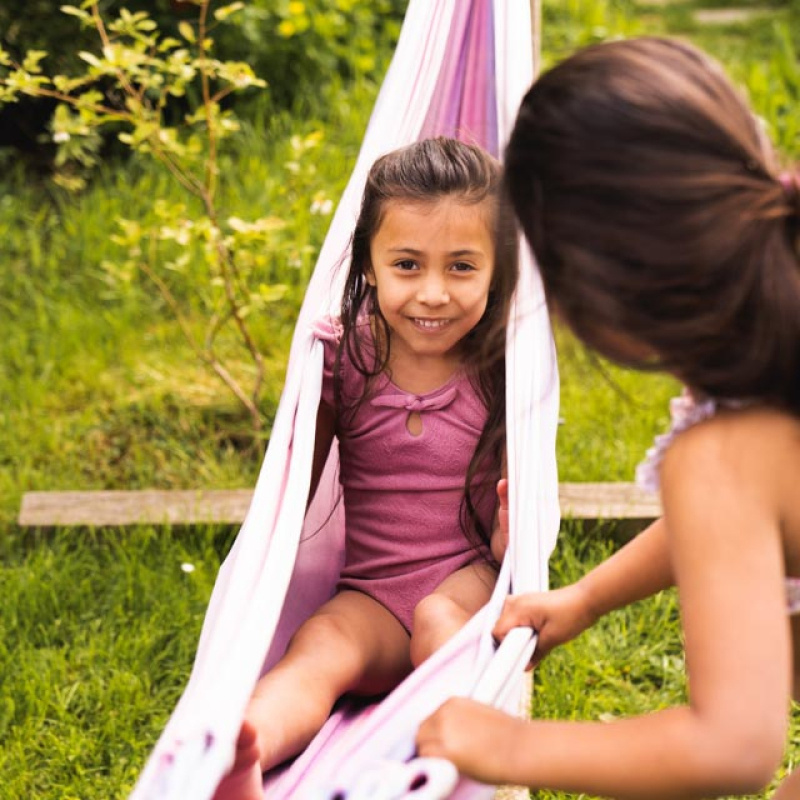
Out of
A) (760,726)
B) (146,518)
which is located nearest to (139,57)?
(146,518)

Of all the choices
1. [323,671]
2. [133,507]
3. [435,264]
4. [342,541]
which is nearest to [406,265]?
[435,264]

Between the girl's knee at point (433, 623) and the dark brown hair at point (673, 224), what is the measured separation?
2.27 ft

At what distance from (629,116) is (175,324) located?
8.40 feet

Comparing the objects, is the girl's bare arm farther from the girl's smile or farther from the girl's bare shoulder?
the girl's smile

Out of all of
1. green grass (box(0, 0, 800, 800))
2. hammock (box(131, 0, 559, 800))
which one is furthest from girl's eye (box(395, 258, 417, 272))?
green grass (box(0, 0, 800, 800))

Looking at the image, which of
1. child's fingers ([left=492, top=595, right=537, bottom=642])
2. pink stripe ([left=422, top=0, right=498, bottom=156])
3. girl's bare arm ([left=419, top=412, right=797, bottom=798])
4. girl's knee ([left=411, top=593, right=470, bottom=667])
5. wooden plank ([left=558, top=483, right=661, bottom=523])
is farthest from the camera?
wooden plank ([left=558, top=483, right=661, bottom=523])

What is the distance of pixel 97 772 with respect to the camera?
2.22 meters

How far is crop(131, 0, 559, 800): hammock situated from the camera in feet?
4.25

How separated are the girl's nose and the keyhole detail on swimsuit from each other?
21cm

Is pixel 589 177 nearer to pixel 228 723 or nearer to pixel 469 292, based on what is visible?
pixel 228 723

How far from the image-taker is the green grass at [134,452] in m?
2.34

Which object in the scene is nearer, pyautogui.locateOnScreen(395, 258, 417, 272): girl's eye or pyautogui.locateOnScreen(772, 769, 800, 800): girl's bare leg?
pyautogui.locateOnScreen(772, 769, 800, 800): girl's bare leg

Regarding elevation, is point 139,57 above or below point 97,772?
above

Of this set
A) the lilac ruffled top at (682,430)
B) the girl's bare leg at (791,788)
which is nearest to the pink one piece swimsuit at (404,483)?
the girl's bare leg at (791,788)
